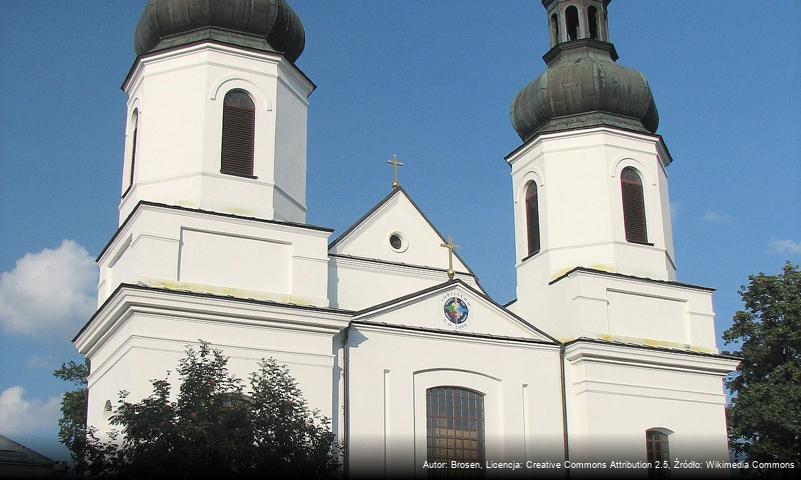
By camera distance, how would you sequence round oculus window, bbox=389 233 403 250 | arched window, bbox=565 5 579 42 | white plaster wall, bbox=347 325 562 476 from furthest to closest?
1. arched window, bbox=565 5 579 42
2. round oculus window, bbox=389 233 403 250
3. white plaster wall, bbox=347 325 562 476

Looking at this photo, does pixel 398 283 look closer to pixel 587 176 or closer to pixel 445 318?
pixel 445 318

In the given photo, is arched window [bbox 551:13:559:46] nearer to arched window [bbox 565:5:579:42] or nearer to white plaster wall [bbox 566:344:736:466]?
arched window [bbox 565:5:579:42]

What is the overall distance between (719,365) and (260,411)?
1107cm

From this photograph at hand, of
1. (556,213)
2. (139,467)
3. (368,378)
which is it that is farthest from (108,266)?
(556,213)

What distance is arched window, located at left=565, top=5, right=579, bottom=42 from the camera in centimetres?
2609

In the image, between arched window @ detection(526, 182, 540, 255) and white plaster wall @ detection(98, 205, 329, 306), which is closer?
white plaster wall @ detection(98, 205, 329, 306)

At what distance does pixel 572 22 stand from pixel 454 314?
8.48 metres

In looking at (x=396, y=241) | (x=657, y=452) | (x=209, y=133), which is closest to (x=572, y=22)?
(x=396, y=241)

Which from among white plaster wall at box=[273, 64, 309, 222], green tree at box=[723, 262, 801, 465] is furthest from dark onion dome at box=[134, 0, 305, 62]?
green tree at box=[723, 262, 801, 465]

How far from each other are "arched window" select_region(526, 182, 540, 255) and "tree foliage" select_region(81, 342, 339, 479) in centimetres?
950

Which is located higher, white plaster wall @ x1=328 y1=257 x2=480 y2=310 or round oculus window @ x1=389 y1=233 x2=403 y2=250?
round oculus window @ x1=389 y1=233 x2=403 y2=250

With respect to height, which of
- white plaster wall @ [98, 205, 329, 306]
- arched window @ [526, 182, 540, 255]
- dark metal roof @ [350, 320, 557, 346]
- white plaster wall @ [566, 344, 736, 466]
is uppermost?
arched window @ [526, 182, 540, 255]

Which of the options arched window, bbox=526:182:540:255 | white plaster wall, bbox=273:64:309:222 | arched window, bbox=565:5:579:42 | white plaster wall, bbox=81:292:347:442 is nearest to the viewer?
white plaster wall, bbox=81:292:347:442

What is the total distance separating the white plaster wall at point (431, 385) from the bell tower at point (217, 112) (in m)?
3.18
